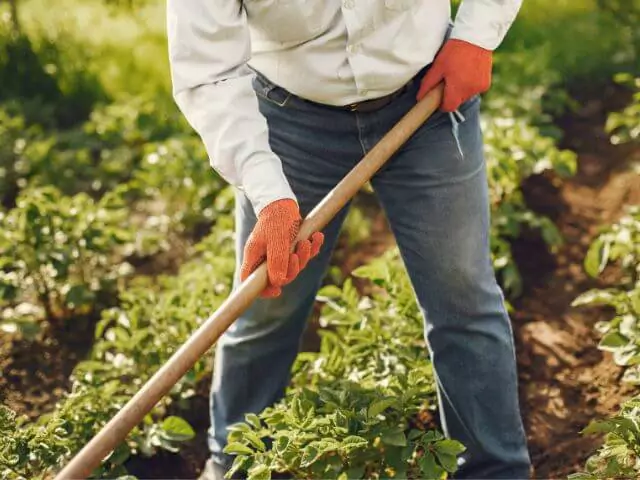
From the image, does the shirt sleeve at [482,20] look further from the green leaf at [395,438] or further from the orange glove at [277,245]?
the green leaf at [395,438]

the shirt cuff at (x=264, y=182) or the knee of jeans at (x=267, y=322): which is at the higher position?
the shirt cuff at (x=264, y=182)

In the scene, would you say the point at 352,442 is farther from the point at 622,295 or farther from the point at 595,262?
the point at 595,262

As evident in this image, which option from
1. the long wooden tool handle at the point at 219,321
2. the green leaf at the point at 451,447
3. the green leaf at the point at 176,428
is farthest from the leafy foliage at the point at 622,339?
the green leaf at the point at 176,428

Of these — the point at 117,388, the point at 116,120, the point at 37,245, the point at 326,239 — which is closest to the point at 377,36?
the point at 326,239

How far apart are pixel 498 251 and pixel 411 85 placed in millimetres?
1144

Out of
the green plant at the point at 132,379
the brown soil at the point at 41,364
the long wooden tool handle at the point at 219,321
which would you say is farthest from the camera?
the brown soil at the point at 41,364

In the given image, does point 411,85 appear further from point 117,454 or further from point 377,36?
point 117,454

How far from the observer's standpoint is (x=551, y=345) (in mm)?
3178

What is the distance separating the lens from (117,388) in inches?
107

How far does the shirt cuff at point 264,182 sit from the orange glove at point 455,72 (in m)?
0.45

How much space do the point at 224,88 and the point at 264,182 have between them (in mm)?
231

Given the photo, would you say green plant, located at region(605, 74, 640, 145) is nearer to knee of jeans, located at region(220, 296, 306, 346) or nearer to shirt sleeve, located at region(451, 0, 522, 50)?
shirt sleeve, located at region(451, 0, 522, 50)

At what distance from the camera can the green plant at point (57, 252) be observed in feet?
10.6

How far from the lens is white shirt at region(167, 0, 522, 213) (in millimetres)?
2100
